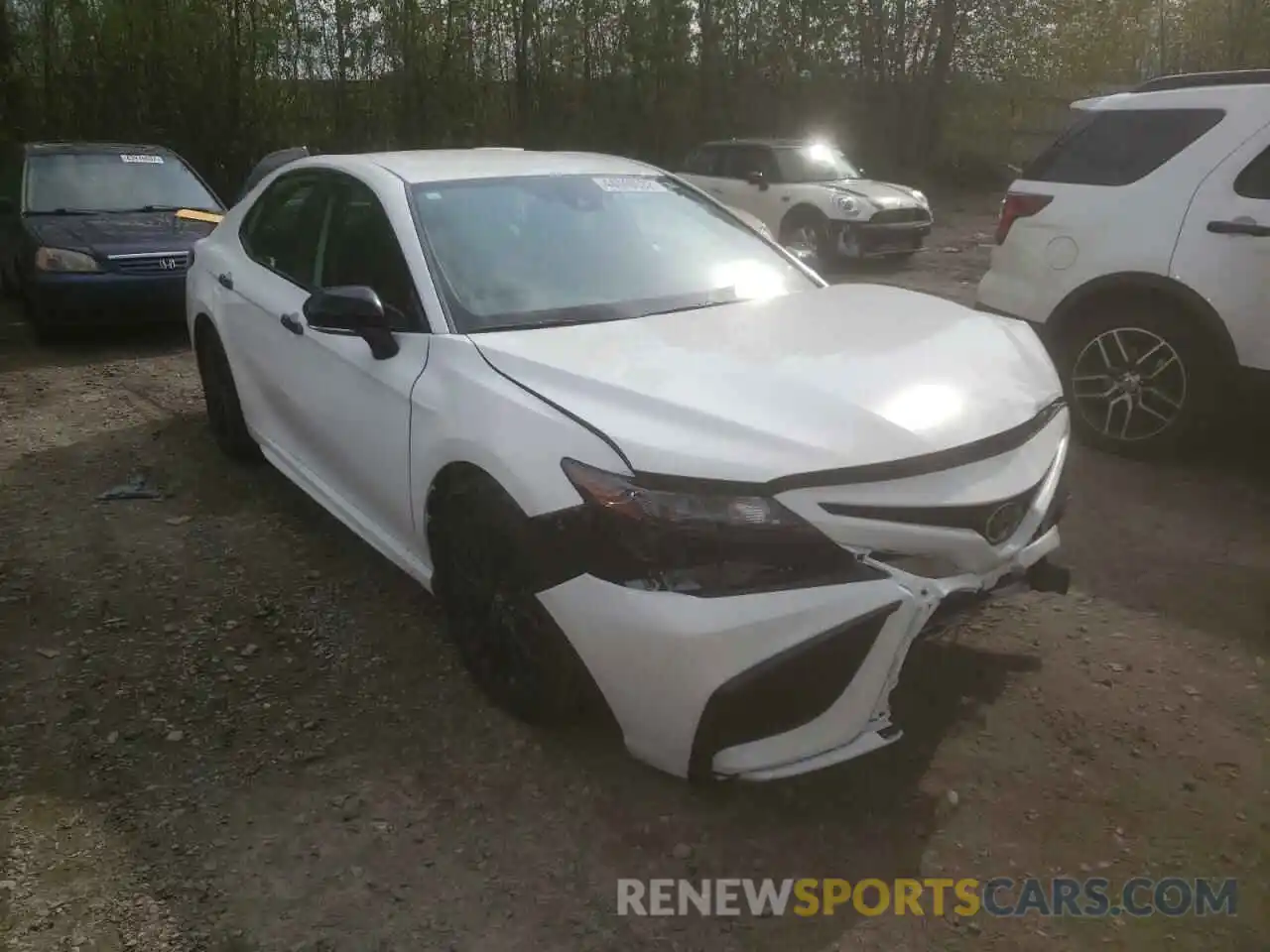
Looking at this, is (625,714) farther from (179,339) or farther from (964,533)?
(179,339)

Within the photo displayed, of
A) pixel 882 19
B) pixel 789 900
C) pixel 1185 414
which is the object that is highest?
pixel 882 19

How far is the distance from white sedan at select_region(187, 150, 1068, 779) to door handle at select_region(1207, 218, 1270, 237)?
2016 millimetres

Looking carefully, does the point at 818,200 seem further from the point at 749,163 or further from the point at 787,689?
the point at 787,689

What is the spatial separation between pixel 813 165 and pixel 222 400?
29.5 feet

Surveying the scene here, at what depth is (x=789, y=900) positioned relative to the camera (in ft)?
8.50

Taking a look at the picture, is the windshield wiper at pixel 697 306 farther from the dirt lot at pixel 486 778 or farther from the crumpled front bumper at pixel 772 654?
the dirt lot at pixel 486 778

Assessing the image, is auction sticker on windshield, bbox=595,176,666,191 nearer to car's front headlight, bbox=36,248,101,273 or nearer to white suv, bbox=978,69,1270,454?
white suv, bbox=978,69,1270,454

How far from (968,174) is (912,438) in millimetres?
19990

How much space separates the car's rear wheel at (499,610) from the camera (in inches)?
113

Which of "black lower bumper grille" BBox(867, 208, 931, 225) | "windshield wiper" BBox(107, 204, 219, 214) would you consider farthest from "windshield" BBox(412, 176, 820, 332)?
"black lower bumper grille" BBox(867, 208, 931, 225)

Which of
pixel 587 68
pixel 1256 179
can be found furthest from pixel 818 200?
Result: pixel 1256 179

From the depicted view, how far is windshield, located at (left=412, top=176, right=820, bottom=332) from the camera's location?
3.51m

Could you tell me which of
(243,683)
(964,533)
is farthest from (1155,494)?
(243,683)

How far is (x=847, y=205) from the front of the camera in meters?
12.1
